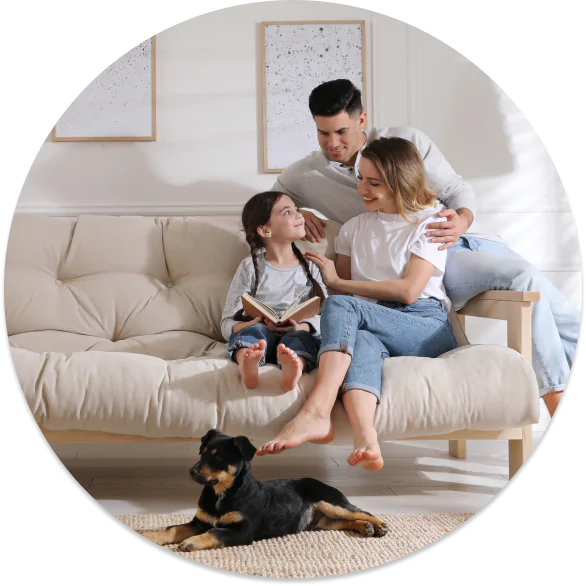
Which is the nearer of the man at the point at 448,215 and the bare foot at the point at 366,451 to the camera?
the bare foot at the point at 366,451

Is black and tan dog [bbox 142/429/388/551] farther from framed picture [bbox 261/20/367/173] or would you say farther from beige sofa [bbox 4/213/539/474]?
framed picture [bbox 261/20/367/173]

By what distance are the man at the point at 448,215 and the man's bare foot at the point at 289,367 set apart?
307mm

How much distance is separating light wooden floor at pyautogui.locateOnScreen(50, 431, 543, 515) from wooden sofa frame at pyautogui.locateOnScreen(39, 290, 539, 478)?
0.01 m

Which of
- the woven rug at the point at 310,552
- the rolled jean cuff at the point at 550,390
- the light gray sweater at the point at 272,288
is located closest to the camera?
the woven rug at the point at 310,552

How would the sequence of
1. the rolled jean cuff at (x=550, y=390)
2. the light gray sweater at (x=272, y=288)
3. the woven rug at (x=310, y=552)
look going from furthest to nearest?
the light gray sweater at (x=272, y=288) → the rolled jean cuff at (x=550, y=390) → the woven rug at (x=310, y=552)

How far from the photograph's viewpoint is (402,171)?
1292 millimetres

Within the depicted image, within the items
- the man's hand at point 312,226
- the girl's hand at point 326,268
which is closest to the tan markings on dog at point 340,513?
the girl's hand at point 326,268

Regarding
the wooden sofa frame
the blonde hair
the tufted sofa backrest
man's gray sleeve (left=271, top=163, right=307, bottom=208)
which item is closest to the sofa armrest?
the wooden sofa frame

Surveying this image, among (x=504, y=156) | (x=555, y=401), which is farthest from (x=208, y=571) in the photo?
(x=504, y=156)

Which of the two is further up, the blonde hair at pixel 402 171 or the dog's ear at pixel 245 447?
the blonde hair at pixel 402 171

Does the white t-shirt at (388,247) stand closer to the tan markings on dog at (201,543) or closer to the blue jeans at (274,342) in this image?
the blue jeans at (274,342)

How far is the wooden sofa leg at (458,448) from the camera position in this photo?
1.23m

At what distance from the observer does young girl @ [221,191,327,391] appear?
4.05ft

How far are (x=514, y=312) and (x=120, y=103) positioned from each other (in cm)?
87
